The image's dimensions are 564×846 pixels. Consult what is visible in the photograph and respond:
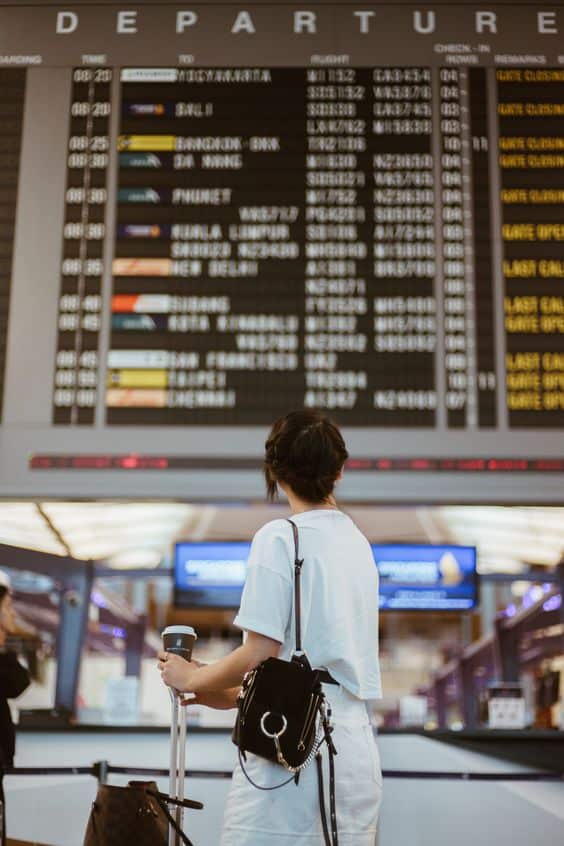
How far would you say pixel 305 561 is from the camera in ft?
6.86

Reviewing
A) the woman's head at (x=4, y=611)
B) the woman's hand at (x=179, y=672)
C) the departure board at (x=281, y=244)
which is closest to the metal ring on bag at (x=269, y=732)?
the woman's hand at (x=179, y=672)

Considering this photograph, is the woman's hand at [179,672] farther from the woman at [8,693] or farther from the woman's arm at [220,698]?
the woman at [8,693]

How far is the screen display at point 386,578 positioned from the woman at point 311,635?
11.4 ft

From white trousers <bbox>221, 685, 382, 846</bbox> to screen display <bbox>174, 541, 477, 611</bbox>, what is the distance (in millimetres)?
3651

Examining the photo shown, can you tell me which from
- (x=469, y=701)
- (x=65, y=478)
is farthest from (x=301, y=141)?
(x=469, y=701)

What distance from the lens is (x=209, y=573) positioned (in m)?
5.75

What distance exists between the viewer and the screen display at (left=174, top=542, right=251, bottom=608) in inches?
225

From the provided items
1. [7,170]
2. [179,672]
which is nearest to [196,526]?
[7,170]

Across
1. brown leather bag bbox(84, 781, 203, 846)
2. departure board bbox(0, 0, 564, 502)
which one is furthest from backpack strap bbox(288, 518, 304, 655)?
departure board bbox(0, 0, 564, 502)

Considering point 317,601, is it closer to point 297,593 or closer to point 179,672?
point 297,593

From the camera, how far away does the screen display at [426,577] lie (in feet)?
18.7

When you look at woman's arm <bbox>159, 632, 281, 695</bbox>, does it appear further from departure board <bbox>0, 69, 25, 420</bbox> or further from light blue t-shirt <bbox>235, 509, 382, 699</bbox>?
departure board <bbox>0, 69, 25, 420</bbox>

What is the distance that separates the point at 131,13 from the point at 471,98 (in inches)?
77.3

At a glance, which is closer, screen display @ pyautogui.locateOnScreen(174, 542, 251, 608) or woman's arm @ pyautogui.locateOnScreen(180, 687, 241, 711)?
woman's arm @ pyautogui.locateOnScreen(180, 687, 241, 711)
